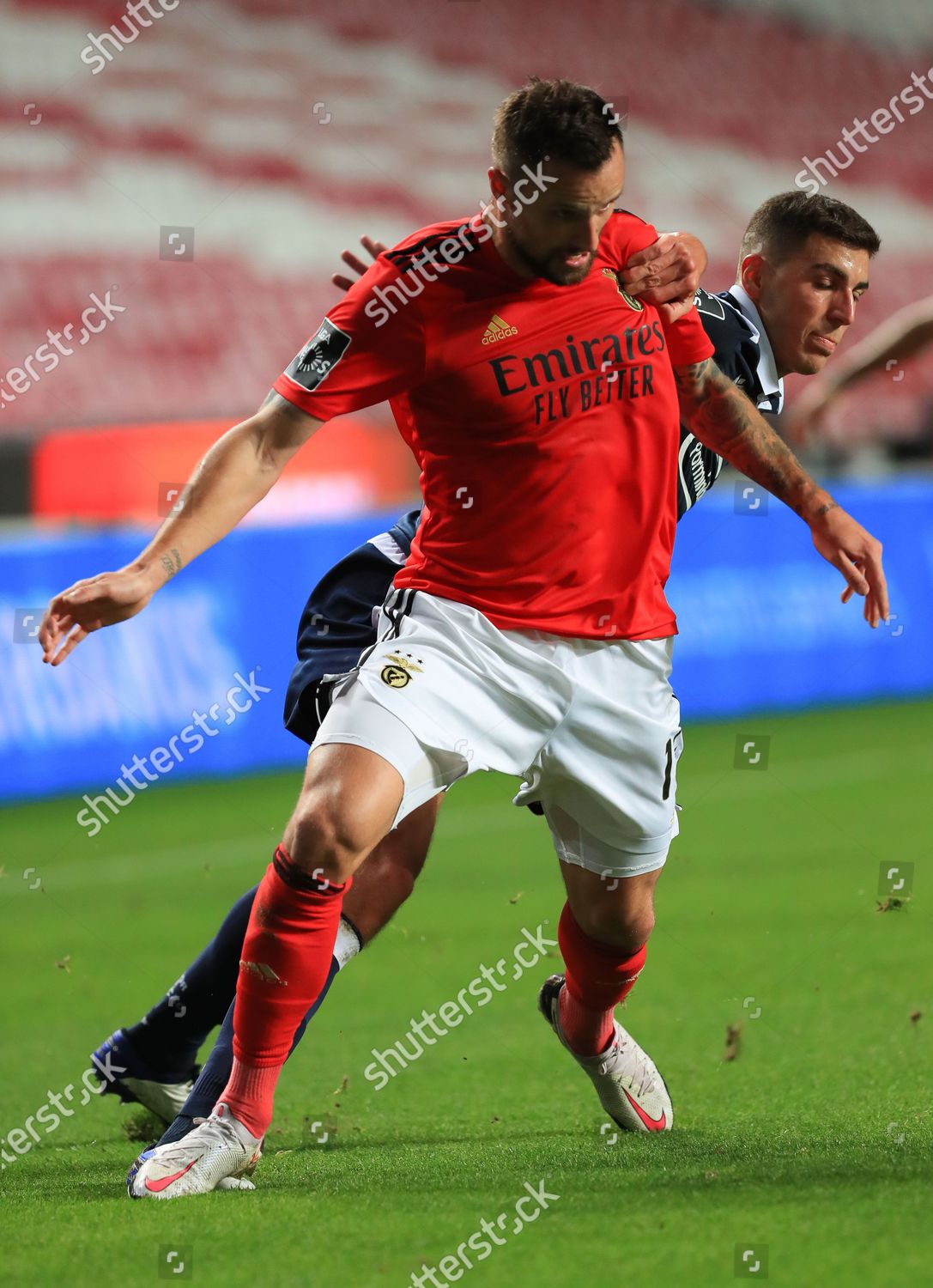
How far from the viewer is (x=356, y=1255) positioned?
2.71m

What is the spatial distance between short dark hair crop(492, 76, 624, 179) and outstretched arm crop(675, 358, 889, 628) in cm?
63

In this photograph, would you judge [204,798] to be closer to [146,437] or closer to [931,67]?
[146,437]

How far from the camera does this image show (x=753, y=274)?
392 cm

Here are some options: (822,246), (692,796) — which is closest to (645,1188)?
(822,246)

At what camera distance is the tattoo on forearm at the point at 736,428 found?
3461 millimetres

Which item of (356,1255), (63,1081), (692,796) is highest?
(356,1255)

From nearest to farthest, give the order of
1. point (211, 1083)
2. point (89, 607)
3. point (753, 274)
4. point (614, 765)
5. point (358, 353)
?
point (89, 607), point (358, 353), point (211, 1083), point (614, 765), point (753, 274)

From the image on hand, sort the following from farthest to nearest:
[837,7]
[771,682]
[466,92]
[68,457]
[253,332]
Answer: [837,7] < [466,92] < [253,332] < [68,457] < [771,682]

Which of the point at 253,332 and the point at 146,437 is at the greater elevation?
the point at 146,437

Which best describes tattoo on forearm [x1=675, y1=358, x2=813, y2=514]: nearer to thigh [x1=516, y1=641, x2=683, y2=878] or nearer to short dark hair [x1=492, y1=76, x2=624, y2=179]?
thigh [x1=516, y1=641, x2=683, y2=878]

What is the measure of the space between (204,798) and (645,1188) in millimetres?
5499

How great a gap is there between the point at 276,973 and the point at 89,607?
0.72 meters

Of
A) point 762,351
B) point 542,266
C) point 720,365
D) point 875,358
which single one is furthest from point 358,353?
point 875,358

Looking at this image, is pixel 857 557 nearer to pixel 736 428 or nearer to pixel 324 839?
pixel 736 428
